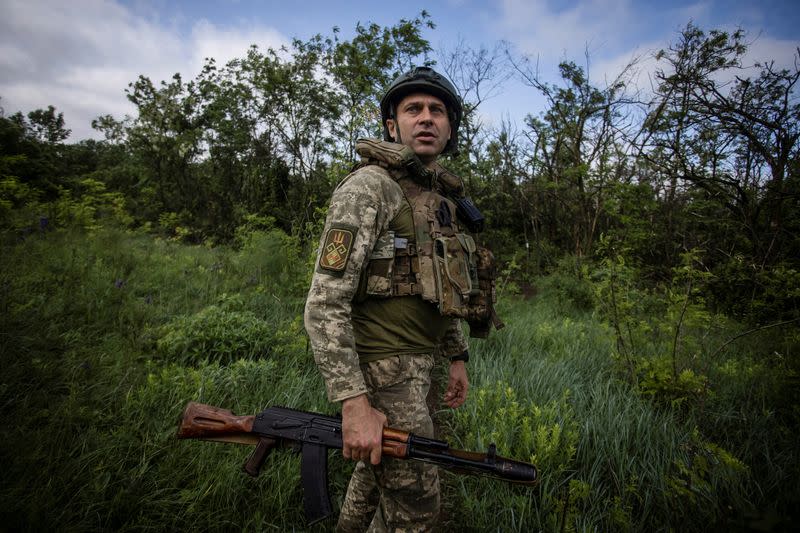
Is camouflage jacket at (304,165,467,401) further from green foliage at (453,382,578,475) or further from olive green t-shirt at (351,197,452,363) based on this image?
green foliage at (453,382,578,475)

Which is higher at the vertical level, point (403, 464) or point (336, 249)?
point (336, 249)

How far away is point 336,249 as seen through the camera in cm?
132

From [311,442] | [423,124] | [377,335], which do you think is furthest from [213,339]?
[423,124]

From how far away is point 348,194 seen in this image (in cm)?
141

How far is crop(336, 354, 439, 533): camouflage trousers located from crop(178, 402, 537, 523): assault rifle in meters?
0.20

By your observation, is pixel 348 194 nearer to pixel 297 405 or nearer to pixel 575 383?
pixel 297 405

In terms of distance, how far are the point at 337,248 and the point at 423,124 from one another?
36.0 inches

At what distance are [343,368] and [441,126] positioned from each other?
1363 mm

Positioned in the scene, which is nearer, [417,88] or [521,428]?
[417,88]

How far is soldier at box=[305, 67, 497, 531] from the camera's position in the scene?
1280 millimetres

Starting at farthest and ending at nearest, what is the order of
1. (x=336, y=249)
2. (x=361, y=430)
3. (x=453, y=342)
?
(x=453, y=342)
(x=336, y=249)
(x=361, y=430)

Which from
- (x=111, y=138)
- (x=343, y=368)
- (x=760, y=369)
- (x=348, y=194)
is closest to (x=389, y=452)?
(x=343, y=368)

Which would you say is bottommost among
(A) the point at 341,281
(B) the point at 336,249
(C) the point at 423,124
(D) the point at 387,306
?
(D) the point at 387,306

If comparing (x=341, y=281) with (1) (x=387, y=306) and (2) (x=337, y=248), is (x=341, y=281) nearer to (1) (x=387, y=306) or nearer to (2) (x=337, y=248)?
(2) (x=337, y=248)
